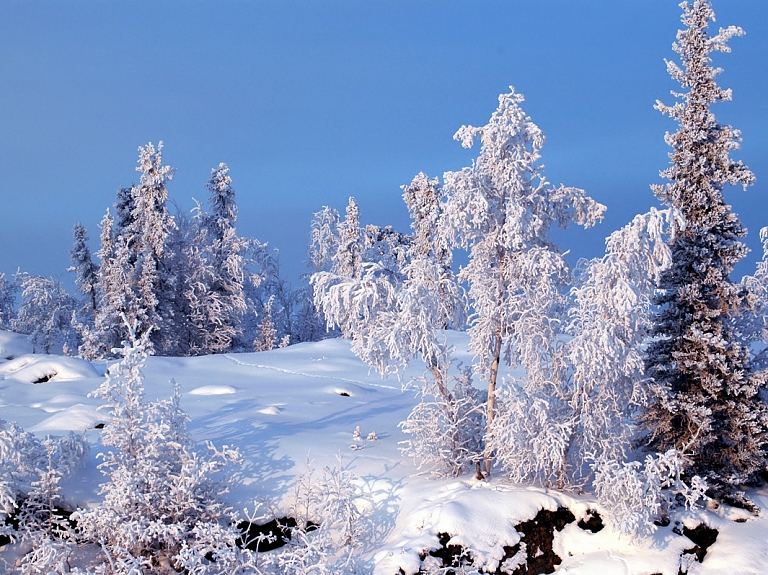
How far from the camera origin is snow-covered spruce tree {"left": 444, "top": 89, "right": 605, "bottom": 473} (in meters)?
11.9

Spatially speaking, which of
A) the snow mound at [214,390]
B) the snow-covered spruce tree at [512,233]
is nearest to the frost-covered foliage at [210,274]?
the snow mound at [214,390]

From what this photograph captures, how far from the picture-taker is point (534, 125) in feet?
39.2

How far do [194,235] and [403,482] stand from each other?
24.3 meters

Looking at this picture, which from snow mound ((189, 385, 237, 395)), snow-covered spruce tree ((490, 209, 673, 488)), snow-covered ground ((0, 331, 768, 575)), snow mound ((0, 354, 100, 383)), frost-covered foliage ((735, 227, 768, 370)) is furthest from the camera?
snow mound ((0, 354, 100, 383))

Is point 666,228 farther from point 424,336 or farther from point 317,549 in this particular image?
point 317,549

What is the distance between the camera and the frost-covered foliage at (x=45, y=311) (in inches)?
1383

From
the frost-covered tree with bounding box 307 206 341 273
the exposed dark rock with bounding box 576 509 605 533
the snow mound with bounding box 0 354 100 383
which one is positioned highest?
the frost-covered tree with bounding box 307 206 341 273

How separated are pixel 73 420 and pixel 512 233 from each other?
1054 centimetres

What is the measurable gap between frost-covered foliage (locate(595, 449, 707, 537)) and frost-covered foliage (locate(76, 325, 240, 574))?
6.64 meters

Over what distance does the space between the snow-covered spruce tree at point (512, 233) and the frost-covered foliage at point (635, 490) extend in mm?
2024

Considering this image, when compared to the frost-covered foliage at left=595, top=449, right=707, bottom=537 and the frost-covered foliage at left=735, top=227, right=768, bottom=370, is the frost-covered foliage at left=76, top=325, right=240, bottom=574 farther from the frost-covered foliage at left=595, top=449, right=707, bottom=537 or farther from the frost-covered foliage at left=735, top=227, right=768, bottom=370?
the frost-covered foliage at left=735, top=227, right=768, bottom=370

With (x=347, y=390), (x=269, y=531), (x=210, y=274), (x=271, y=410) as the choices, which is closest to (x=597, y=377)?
(x=269, y=531)

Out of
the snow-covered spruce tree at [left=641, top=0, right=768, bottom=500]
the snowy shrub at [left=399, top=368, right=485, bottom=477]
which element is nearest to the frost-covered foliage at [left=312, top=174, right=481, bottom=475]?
the snowy shrub at [left=399, top=368, right=485, bottom=477]

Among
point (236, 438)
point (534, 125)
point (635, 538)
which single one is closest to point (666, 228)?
point (534, 125)
